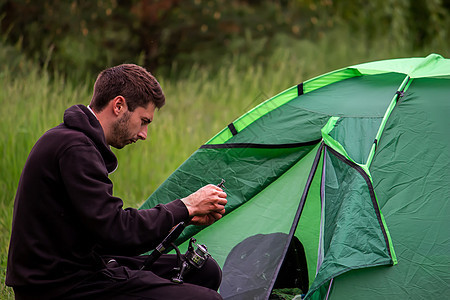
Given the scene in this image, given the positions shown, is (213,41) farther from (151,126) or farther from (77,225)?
(77,225)

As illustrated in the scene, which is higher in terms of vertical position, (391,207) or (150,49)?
(150,49)

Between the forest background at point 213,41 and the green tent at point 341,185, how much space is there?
2808mm

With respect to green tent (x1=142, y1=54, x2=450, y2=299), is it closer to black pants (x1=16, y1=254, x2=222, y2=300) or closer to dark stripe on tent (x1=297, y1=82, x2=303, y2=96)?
dark stripe on tent (x1=297, y1=82, x2=303, y2=96)

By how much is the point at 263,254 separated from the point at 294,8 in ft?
24.7

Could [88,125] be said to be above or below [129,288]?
above

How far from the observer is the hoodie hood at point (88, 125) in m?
2.18

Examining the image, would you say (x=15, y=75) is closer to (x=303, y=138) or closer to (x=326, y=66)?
(x=303, y=138)

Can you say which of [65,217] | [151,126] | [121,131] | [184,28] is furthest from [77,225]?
[184,28]

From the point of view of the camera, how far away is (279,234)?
307 centimetres

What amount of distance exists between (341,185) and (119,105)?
45.4 inches

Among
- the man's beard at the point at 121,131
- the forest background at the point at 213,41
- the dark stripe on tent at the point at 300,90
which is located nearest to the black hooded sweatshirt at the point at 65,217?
the man's beard at the point at 121,131

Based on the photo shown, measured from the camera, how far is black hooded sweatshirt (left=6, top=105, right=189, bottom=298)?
2.07 meters

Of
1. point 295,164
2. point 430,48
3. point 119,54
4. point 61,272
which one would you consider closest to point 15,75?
point 119,54

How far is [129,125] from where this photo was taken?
7.74 feet
